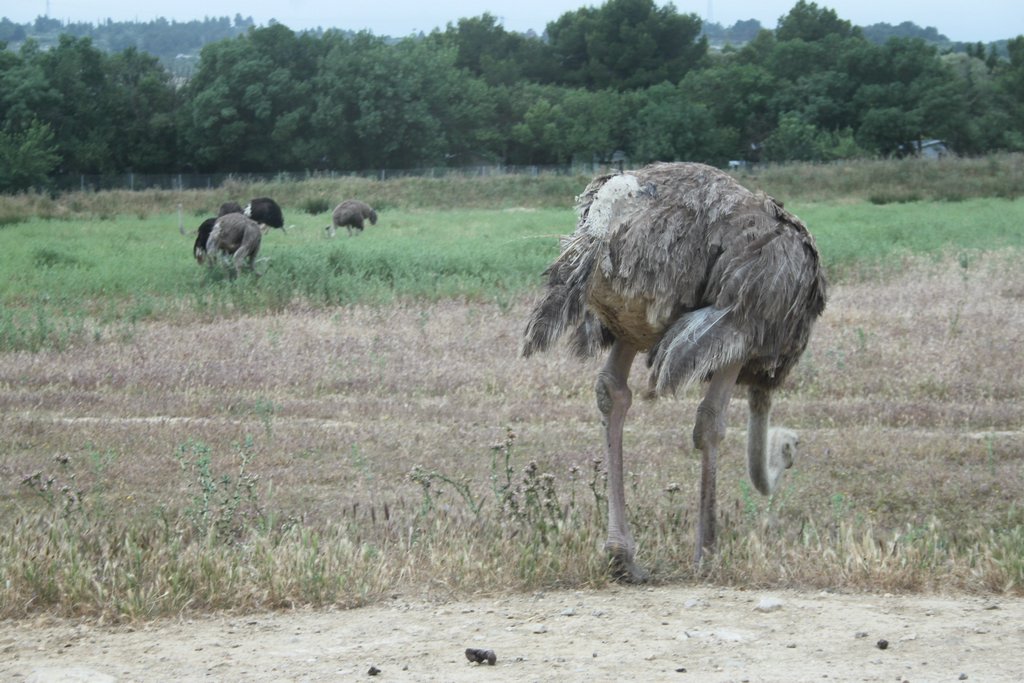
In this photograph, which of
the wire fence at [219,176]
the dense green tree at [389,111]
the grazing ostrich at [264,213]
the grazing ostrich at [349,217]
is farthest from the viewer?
the dense green tree at [389,111]

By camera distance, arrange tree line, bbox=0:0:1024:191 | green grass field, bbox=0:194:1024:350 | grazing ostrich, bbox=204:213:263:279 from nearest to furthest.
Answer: green grass field, bbox=0:194:1024:350, grazing ostrich, bbox=204:213:263:279, tree line, bbox=0:0:1024:191

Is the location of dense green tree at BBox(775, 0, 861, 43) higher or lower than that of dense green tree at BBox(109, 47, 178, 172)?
higher

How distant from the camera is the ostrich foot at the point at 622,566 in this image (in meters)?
5.38

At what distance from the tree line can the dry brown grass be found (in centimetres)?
3916

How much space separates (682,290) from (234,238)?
14.3m

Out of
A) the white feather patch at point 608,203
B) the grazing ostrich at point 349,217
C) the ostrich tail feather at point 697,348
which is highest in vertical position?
the white feather patch at point 608,203

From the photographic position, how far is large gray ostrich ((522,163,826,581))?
5.18 metres

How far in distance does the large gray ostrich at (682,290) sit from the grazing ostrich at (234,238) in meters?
13.6

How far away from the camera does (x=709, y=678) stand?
4035mm

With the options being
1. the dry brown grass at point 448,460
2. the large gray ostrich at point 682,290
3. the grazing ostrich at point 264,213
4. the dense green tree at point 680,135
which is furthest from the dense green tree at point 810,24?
the large gray ostrich at point 682,290

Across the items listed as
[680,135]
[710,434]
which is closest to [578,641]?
[710,434]

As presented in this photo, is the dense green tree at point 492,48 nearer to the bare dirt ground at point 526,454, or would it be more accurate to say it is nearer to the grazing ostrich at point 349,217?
the grazing ostrich at point 349,217

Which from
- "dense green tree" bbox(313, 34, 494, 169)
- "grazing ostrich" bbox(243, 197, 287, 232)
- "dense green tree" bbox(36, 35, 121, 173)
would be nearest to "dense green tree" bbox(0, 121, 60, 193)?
"dense green tree" bbox(36, 35, 121, 173)

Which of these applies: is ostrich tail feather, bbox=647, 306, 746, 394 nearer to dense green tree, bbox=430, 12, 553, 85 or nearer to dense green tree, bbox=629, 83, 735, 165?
dense green tree, bbox=629, 83, 735, 165
